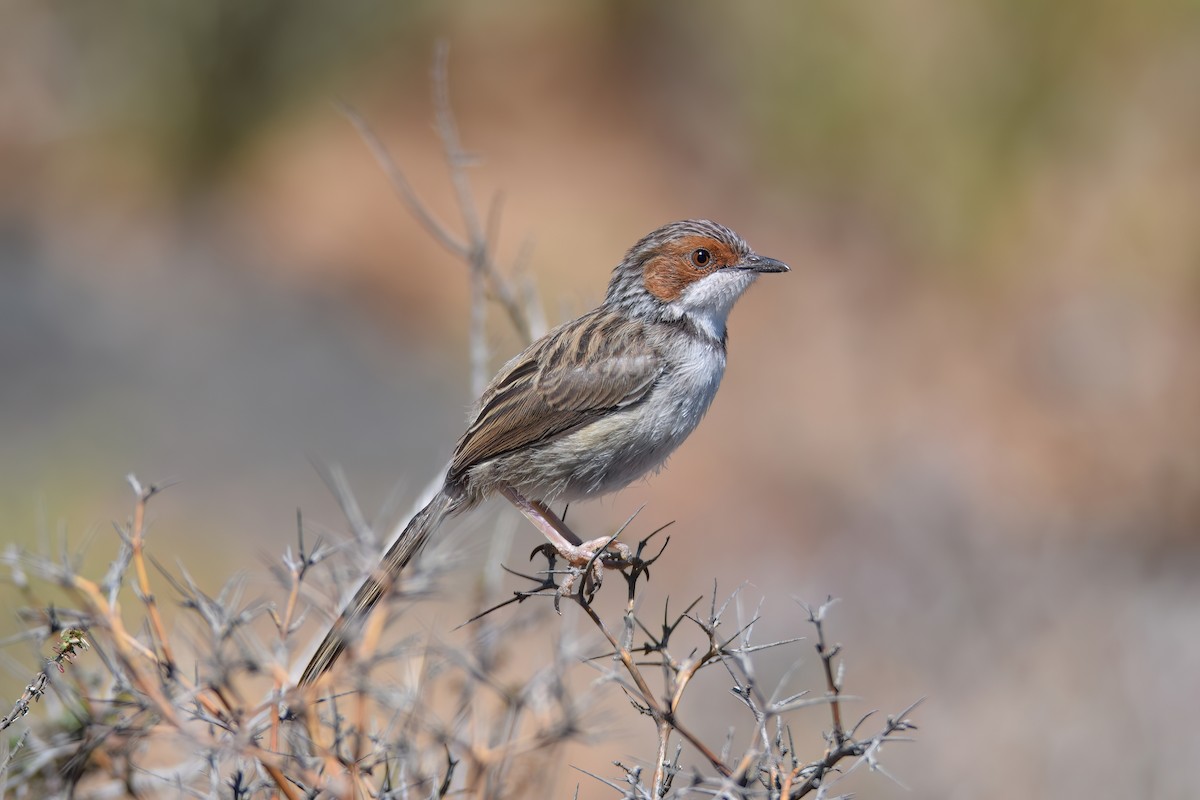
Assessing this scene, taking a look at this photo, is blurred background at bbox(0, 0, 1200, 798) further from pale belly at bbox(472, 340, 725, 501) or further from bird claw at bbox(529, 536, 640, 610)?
bird claw at bbox(529, 536, 640, 610)

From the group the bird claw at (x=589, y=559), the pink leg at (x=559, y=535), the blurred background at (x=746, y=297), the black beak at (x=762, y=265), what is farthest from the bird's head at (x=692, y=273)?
the blurred background at (x=746, y=297)

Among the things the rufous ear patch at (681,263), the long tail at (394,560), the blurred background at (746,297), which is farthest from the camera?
the blurred background at (746,297)

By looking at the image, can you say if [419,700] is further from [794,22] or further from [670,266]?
[794,22]

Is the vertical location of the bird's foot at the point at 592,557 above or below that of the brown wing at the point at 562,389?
below

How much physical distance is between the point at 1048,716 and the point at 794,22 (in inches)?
494

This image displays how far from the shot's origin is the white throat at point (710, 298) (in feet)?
17.7

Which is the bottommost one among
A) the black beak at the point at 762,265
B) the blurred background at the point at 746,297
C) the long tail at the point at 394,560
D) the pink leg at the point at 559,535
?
the long tail at the point at 394,560

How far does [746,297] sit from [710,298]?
1117cm

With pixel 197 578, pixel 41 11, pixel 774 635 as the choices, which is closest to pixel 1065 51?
pixel 774 635

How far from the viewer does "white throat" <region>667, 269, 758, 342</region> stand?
5.39 meters

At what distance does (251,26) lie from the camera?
17891 millimetres

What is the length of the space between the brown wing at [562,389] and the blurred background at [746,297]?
315 cm

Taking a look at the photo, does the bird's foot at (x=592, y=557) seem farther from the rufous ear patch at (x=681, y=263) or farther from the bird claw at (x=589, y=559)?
the rufous ear patch at (x=681, y=263)

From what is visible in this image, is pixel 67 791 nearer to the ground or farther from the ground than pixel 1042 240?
nearer to the ground
